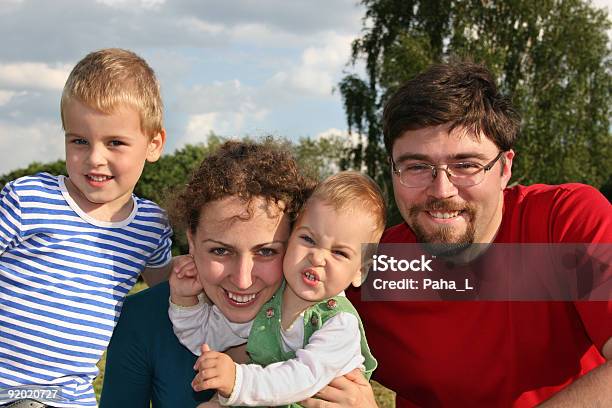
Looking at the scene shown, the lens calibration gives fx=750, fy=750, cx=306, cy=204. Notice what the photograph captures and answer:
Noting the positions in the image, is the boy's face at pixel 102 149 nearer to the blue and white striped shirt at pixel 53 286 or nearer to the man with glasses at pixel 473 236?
the blue and white striped shirt at pixel 53 286

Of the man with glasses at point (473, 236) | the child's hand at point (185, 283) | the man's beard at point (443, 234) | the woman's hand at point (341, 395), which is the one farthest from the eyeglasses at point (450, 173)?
the child's hand at point (185, 283)

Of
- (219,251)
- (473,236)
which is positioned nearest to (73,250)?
(219,251)

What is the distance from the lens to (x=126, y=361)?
323 centimetres

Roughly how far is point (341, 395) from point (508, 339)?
862 millimetres

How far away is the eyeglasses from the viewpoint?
12.2 ft

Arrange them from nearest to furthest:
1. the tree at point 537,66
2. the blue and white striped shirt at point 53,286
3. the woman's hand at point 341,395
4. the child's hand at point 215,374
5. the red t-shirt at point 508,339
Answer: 1. the child's hand at point 215,374
2. the woman's hand at point 341,395
3. the red t-shirt at point 508,339
4. the blue and white striped shirt at point 53,286
5. the tree at point 537,66

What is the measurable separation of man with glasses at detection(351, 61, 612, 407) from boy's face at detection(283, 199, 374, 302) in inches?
26.7

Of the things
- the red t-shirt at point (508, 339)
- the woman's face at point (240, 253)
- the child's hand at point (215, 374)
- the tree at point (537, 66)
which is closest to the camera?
the child's hand at point (215, 374)

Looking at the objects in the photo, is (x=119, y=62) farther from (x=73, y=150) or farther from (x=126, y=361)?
(x=126, y=361)

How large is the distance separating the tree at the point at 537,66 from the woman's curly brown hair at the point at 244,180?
24256 mm

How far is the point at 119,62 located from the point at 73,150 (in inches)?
20.2

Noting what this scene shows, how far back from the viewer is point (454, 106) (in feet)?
12.2

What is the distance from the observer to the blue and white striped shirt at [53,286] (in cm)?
351

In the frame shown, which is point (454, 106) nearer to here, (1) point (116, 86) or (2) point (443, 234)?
(2) point (443, 234)
